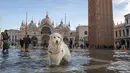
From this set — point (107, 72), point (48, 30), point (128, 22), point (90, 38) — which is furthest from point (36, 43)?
point (107, 72)

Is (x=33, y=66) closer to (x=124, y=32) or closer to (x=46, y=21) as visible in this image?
(x=124, y=32)

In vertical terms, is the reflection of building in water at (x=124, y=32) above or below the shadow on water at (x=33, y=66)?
above

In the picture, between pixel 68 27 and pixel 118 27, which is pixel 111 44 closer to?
pixel 118 27

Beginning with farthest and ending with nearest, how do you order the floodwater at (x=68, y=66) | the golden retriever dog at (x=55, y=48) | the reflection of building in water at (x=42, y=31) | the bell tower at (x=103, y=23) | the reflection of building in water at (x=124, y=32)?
the reflection of building in water at (x=42, y=31), the reflection of building in water at (x=124, y=32), the bell tower at (x=103, y=23), the golden retriever dog at (x=55, y=48), the floodwater at (x=68, y=66)

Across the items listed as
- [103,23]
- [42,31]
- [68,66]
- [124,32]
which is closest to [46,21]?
[42,31]

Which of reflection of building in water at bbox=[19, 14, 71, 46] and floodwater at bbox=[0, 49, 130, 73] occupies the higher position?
reflection of building in water at bbox=[19, 14, 71, 46]

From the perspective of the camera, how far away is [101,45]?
123 feet

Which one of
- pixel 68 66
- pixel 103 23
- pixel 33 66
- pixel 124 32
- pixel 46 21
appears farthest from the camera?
pixel 46 21

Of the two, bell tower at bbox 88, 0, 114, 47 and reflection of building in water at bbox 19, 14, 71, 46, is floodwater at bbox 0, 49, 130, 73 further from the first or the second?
reflection of building in water at bbox 19, 14, 71, 46

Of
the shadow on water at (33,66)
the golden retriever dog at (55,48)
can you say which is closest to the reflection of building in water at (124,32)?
the shadow on water at (33,66)

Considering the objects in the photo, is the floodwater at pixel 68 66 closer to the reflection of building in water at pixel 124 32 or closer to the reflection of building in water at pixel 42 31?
the reflection of building in water at pixel 124 32

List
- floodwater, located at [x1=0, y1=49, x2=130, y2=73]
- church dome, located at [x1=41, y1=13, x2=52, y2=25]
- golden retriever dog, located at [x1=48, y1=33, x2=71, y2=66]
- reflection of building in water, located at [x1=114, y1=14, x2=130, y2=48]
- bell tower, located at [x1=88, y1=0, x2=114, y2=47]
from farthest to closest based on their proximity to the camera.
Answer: church dome, located at [x1=41, y1=13, x2=52, y2=25], reflection of building in water, located at [x1=114, y1=14, x2=130, y2=48], bell tower, located at [x1=88, y1=0, x2=114, y2=47], golden retriever dog, located at [x1=48, y1=33, x2=71, y2=66], floodwater, located at [x1=0, y1=49, x2=130, y2=73]

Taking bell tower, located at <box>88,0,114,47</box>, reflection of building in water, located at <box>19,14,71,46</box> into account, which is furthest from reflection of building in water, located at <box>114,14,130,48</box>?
reflection of building in water, located at <box>19,14,71,46</box>

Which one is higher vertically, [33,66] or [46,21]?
[46,21]
